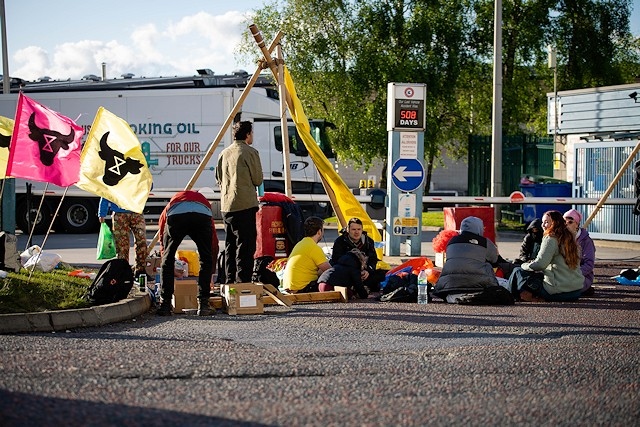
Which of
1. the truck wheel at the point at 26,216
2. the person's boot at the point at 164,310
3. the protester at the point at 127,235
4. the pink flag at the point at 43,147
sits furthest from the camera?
the truck wheel at the point at 26,216

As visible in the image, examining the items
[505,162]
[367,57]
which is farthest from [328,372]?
[505,162]

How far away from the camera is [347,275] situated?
44.1ft

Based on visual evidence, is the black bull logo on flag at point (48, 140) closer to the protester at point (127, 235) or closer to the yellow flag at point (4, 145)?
the yellow flag at point (4, 145)

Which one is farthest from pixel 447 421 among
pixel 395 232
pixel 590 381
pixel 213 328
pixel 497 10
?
pixel 497 10

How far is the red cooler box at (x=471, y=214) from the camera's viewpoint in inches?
678

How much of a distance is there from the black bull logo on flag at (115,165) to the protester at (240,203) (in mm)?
1150

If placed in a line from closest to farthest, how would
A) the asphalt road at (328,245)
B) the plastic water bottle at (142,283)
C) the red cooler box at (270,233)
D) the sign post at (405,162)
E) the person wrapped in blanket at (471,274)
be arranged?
1. the person wrapped in blanket at (471,274)
2. the plastic water bottle at (142,283)
3. the red cooler box at (270,233)
4. the sign post at (405,162)
5. the asphalt road at (328,245)

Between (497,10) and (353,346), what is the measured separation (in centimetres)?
1820

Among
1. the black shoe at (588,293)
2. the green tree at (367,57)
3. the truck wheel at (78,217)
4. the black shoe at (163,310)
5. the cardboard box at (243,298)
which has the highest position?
the green tree at (367,57)

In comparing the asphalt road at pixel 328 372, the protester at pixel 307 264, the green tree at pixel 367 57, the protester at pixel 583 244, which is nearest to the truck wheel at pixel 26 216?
the green tree at pixel 367 57

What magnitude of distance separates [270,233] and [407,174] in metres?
4.73

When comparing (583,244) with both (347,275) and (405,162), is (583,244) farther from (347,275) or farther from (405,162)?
(405,162)

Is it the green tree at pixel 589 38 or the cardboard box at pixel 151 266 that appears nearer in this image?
the cardboard box at pixel 151 266

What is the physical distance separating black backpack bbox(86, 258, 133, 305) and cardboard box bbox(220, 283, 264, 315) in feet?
3.59
